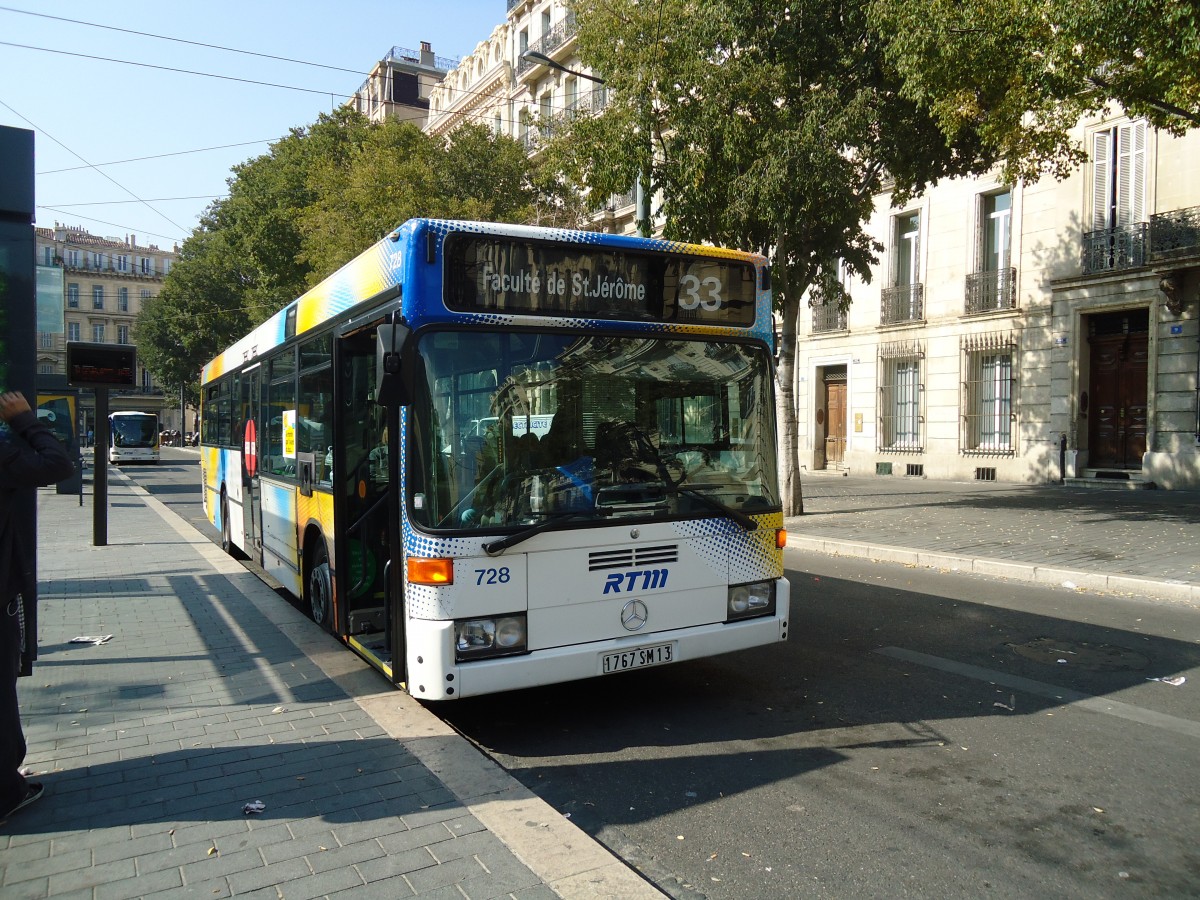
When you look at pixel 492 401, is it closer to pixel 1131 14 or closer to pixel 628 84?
pixel 1131 14

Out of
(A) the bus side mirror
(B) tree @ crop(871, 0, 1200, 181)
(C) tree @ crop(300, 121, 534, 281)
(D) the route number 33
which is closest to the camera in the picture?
(A) the bus side mirror

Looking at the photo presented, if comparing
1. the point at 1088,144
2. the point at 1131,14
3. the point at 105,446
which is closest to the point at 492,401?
the point at 1131,14

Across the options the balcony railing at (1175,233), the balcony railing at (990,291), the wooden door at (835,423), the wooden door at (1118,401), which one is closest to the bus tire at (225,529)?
the balcony railing at (1175,233)

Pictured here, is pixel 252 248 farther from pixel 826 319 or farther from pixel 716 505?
pixel 716 505

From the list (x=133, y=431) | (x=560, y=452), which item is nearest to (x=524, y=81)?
(x=133, y=431)

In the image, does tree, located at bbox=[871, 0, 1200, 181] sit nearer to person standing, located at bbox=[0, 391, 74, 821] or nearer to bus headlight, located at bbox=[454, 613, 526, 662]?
bus headlight, located at bbox=[454, 613, 526, 662]

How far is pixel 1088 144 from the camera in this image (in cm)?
1967

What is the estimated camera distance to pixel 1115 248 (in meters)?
19.2

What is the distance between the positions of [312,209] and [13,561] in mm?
25703

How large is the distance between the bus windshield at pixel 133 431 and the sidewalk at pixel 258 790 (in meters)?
39.8

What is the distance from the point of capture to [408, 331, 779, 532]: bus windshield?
4602 millimetres

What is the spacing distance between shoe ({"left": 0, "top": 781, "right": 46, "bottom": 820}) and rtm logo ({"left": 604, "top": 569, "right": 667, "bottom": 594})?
9.11 feet

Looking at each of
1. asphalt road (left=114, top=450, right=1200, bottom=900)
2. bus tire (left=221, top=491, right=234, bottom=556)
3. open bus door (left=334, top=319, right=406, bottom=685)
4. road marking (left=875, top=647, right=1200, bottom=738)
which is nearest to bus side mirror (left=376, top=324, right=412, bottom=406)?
open bus door (left=334, top=319, right=406, bottom=685)

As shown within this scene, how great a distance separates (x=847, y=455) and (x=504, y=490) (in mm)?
23329
